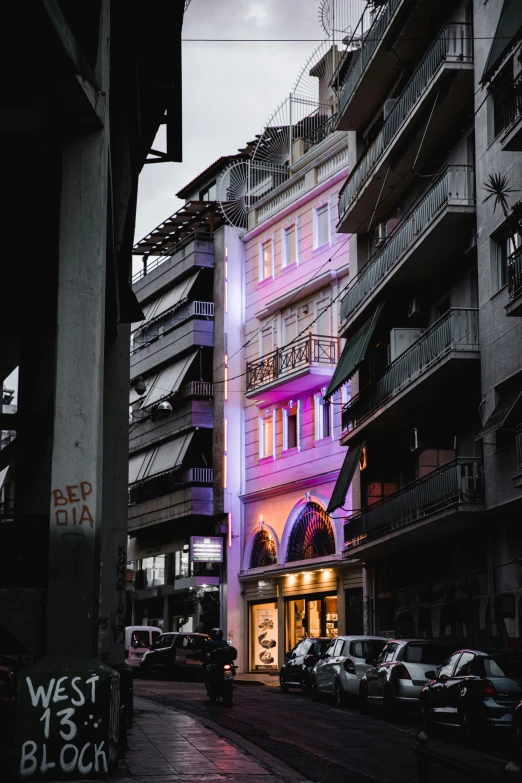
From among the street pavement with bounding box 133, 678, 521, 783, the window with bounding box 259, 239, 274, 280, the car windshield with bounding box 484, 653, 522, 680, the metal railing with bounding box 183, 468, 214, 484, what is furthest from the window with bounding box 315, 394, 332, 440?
the car windshield with bounding box 484, 653, 522, 680

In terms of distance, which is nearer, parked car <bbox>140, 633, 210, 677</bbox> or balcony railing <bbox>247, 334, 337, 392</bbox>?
parked car <bbox>140, 633, 210, 677</bbox>

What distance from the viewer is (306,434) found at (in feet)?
148

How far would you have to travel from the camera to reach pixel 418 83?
3147 centimetres

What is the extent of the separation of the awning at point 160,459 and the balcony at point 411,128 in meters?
16.2

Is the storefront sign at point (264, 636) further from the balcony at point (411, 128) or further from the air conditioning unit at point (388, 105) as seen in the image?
the air conditioning unit at point (388, 105)

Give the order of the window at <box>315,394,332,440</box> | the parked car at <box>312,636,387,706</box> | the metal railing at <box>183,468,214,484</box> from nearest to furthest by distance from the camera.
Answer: the parked car at <box>312,636,387,706</box>, the window at <box>315,394,332,440</box>, the metal railing at <box>183,468,214,484</box>

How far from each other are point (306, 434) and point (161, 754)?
31590 mm

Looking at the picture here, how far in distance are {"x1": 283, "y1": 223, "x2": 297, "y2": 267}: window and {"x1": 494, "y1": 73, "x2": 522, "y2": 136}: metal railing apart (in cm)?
2019

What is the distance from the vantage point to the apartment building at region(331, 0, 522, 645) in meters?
26.8

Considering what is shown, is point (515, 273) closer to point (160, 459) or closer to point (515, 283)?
point (515, 283)

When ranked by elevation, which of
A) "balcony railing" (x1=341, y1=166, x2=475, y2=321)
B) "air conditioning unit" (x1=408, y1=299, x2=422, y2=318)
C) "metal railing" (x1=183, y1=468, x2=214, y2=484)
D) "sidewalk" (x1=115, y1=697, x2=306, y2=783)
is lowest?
"sidewalk" (x1=115, y1=697, x2=306, y2=783)

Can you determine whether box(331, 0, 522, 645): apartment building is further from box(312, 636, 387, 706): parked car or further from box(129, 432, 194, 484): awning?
box(129, 432, 194, 484): awning

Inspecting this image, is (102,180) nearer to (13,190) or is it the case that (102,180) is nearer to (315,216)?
(13,190)

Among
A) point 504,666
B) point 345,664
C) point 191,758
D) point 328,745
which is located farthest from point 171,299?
point 191,758
